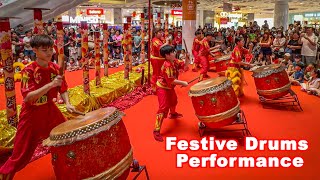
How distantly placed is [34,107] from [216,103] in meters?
2.14

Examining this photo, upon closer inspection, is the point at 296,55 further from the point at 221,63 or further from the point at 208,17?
the point at 208,17

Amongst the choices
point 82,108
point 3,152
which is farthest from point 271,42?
point 3,152

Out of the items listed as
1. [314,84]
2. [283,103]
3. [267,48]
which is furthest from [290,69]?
[283,103]

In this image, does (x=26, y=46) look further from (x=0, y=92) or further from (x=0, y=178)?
(x=0, y=178)

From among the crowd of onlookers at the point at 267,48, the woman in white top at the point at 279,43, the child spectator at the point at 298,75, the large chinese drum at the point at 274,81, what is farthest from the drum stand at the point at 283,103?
the woman in white top at the point at 279,43

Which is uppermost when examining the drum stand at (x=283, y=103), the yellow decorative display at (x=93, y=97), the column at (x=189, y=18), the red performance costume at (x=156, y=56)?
the column at (x=189, y=18)

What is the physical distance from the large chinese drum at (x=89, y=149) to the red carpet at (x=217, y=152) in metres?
0.94

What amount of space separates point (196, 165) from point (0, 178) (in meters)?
1.90

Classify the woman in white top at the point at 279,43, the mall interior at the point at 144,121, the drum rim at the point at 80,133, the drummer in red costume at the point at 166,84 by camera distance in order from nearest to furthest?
the drum rim at the point at 80,133 → the mall interior at the point at 144,121 → the drummer in red costume at the point at 166,84 → the woman in white top at the point at 279,43

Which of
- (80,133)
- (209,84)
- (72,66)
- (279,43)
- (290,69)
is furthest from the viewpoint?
(279,43)

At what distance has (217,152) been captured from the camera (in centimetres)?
384

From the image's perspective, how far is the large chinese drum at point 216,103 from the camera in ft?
12.9

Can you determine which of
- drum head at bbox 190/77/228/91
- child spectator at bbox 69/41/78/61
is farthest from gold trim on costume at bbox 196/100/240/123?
child spectator at bbox 69/41/78/61

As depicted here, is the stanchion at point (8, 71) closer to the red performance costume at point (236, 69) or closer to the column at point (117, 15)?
Answer: the red performance costume at point (236, 69)
